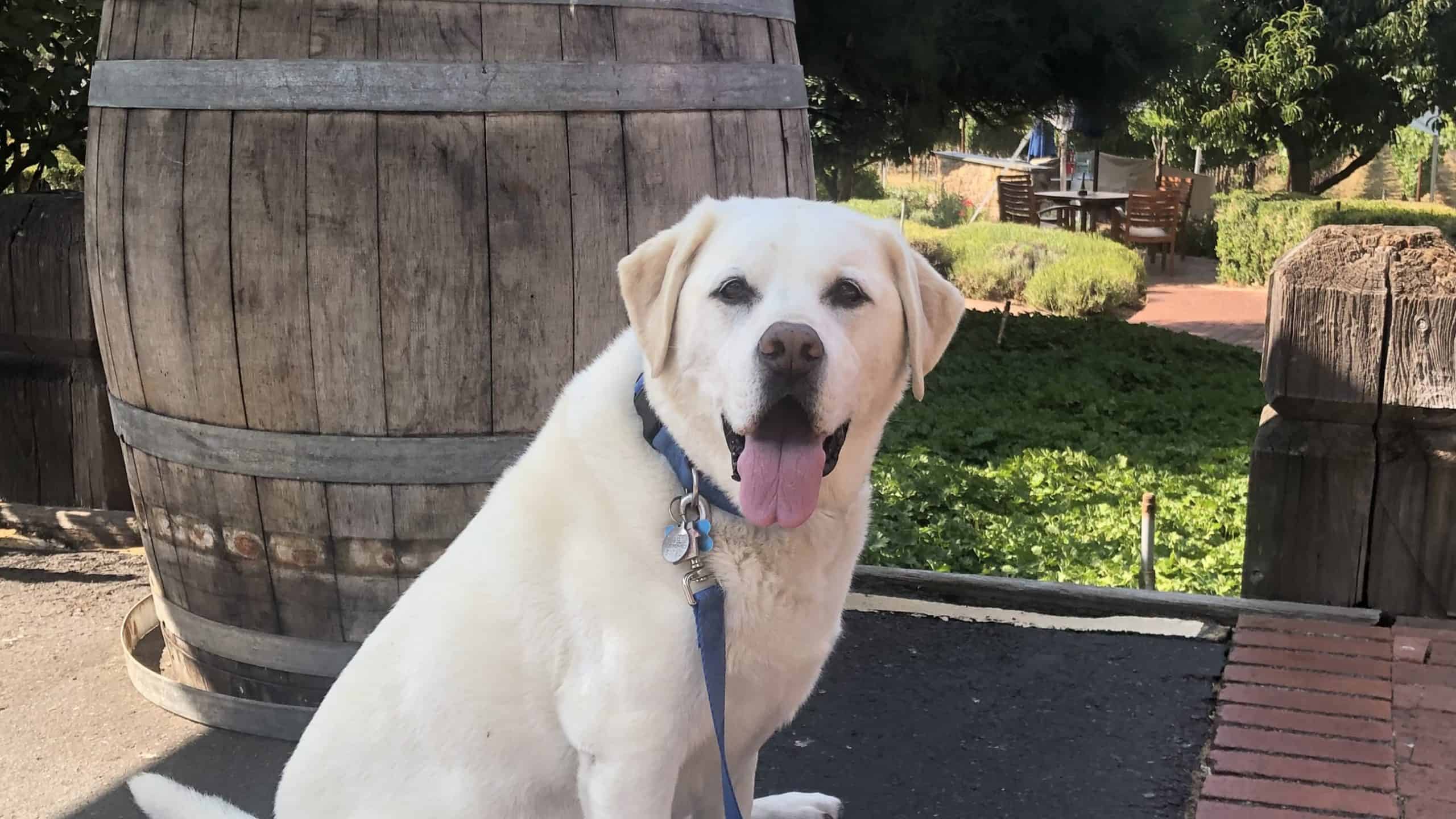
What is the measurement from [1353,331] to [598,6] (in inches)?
82.0

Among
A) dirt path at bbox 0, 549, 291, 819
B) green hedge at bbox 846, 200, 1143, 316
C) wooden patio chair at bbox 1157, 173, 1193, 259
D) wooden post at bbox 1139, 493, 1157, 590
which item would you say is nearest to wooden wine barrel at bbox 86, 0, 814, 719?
dirt path at bbox 0, 549, 291, 819

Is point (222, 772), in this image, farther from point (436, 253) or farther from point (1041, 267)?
point (1041, 267)

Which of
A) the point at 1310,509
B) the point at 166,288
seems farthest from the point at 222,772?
the point at 1310,509

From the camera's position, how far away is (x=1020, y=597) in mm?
3969

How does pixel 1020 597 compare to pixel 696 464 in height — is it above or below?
below

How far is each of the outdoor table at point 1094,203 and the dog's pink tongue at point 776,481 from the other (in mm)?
19832

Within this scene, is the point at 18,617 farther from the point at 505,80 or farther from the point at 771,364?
the point at 771,364

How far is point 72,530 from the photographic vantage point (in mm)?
4648

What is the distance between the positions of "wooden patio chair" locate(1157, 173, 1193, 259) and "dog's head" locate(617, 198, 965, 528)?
20637 mm

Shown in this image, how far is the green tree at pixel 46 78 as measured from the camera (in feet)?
15.8

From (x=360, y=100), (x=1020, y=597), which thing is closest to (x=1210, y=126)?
(x=1020, y=597)

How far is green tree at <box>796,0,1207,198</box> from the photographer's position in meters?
7.80

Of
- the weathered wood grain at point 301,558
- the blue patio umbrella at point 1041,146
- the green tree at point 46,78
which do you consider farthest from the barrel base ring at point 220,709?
the blue patio umbrella at point 1041,146

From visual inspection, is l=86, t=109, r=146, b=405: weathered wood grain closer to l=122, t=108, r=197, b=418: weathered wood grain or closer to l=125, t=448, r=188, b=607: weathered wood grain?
l=122, t=108, r=197, b=418: weathered wood grain
